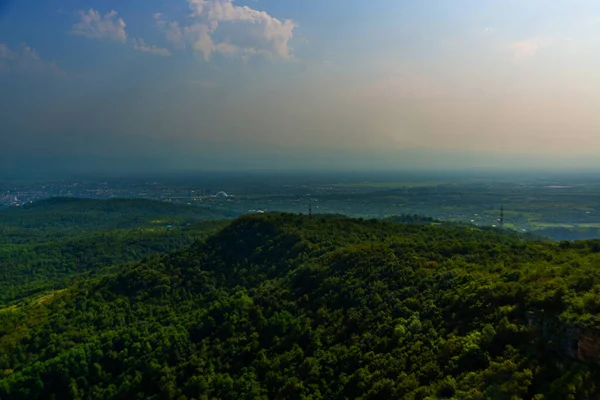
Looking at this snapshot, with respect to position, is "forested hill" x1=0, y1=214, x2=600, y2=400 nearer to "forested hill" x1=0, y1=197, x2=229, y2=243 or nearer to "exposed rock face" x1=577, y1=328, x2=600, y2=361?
"exposed rock face" x1=577, y1=328, x2=600, y2=361

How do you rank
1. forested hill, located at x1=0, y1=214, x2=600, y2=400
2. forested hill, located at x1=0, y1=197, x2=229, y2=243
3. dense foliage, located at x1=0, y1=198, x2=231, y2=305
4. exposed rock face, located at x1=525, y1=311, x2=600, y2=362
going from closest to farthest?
exposed rock face, located at x1=525, y1=311, x2=600, y2=362
forested hill, located at x1=0, y1=214, x2=600, y2=400
dense foliage, located at x1=0, y1=198, x2=231, y2=305
forested hill, located at x1=0, y1=197, x2=229, y2=243

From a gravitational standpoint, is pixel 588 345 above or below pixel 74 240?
above

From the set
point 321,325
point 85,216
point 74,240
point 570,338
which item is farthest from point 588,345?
point 85,216

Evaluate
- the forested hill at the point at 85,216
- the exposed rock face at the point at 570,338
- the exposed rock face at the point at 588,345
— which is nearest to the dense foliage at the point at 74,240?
the forested hill at the point at 85,216

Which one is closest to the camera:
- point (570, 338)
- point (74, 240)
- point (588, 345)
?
point (588, 345)

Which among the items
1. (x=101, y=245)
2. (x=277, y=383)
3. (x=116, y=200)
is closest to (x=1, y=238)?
(x=101, y=245)

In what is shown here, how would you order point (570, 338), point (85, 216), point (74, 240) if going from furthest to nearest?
1. point (85, 216)
2. point (74, 240)
3. point (570, 338)

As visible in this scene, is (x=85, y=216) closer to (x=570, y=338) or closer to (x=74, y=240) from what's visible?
(x=74, y=240)

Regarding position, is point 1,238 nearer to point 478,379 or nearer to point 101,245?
point 101,245

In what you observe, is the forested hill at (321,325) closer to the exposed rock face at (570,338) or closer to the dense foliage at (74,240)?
the exposed rock face at (570,338)

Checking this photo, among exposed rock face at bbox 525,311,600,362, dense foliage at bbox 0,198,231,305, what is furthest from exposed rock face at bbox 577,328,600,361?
dense foliage at bbox 0,198,231,305
